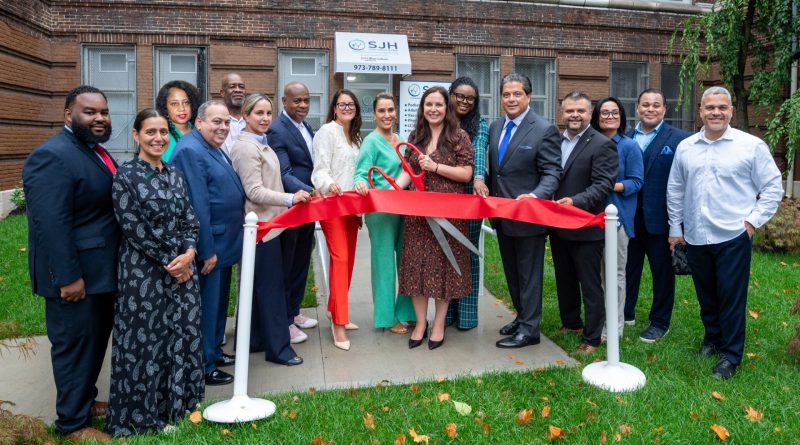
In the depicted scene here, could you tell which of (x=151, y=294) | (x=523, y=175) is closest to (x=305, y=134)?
(x=523, y=175)

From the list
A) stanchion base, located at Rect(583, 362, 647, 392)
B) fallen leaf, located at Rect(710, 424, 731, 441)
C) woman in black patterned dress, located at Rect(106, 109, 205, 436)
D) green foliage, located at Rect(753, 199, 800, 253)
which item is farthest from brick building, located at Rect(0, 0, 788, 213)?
fallen leaf, located at Rect(710, 424, 731, 441)

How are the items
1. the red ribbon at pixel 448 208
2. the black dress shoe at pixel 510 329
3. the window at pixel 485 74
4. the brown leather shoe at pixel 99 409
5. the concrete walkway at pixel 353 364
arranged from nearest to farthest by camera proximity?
the brown leather shoe at pixel 99 409 < the concrete walkway at pixel 353 364 < the red ribbon at pixel 448 208 < the black dress shoe at pixel 510 329 < the window at pixel 485 74

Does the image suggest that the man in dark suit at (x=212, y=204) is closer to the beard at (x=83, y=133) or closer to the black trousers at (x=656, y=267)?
the beard at (x=83, y=133)

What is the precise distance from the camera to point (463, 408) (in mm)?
3855

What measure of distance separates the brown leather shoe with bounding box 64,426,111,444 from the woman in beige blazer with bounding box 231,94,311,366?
140 centimetres

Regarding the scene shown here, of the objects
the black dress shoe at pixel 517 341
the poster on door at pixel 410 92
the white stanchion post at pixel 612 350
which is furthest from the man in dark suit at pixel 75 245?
the poster on door at pixel 410 92

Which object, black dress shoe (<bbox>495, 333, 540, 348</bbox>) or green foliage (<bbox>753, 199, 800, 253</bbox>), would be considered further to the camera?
green foliage (<bbox>753, 199, 800, 253</bbox>)

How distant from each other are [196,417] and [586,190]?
3.20 metres

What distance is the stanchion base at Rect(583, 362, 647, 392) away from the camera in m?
4.20

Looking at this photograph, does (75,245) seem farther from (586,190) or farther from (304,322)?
(586,190)

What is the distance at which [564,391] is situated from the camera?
4.17 meters

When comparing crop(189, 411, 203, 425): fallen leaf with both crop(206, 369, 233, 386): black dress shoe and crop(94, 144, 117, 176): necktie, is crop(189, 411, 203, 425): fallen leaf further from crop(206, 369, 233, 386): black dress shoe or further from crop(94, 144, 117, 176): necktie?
crop(94, 144, 117, 176): necktie

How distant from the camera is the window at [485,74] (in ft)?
46.8

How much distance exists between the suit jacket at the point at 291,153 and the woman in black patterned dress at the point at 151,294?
133 cm
